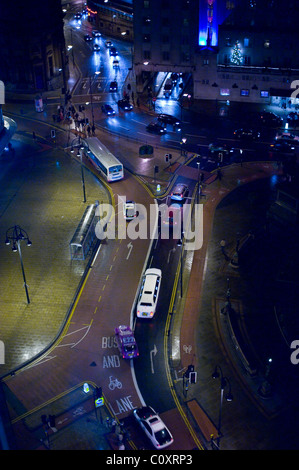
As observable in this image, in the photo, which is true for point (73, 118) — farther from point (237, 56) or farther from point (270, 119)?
point (270, 119)

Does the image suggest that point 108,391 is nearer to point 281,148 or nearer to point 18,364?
point 18,364

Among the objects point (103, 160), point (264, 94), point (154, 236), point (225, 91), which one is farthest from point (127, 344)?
point (225, 91)

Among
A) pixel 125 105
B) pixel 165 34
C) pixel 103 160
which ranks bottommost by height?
pixel 103 160

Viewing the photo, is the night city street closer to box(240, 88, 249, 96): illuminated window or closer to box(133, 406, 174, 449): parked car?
box(133, 406, 174, 449): parked car

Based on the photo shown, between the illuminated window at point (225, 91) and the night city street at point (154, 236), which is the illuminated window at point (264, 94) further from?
the illuminated window at point (225, 91)

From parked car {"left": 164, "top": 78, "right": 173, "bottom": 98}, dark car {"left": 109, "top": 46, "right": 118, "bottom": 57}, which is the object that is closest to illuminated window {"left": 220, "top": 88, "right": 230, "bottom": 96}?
parked car {"left": 164, "top": 78, "right": 173, "bottom": 98}

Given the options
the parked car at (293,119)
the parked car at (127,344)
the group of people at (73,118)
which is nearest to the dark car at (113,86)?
the group of people at (73,118)

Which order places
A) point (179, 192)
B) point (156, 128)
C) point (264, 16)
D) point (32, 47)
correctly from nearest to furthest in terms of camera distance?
1. point (179, 192)
2. point (156, 128)
3. point (264, 16)
4. point (32, 47)
